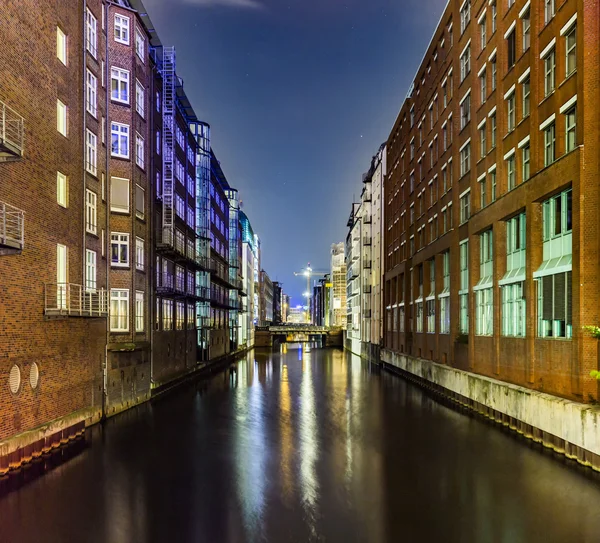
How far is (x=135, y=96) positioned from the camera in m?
30.8

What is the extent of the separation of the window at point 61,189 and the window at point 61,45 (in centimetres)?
447

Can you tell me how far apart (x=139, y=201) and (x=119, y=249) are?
140 inches

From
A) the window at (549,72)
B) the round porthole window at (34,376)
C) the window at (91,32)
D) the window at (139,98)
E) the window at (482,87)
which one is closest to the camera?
the round porthole window at (34,376)

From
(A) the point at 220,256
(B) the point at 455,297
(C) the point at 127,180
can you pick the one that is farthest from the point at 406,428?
(A) the point at 220,256

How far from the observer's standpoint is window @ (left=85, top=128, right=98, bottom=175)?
2566 cm

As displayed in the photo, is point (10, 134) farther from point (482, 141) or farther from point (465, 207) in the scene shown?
point (465, 207)

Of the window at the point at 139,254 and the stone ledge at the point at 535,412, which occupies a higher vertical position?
the window at the point at 139,254

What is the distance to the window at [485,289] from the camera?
101 ft

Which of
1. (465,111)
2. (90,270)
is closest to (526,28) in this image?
(465,111)

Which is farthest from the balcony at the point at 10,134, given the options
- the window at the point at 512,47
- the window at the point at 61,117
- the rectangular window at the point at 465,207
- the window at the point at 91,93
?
Answer: the rectangular window at the point at 465,207

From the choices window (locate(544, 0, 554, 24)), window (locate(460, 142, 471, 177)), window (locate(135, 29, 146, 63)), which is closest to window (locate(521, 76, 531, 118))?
window (locate(544, 0, 554, 24))

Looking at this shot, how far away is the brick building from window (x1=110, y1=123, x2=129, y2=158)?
64.8 ft

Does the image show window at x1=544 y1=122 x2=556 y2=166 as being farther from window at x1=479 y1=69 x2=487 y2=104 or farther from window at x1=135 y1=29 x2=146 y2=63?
window at x1=135 y1=29 x2=146 y2=63

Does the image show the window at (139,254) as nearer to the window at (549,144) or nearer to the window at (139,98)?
the window at (139,98)
